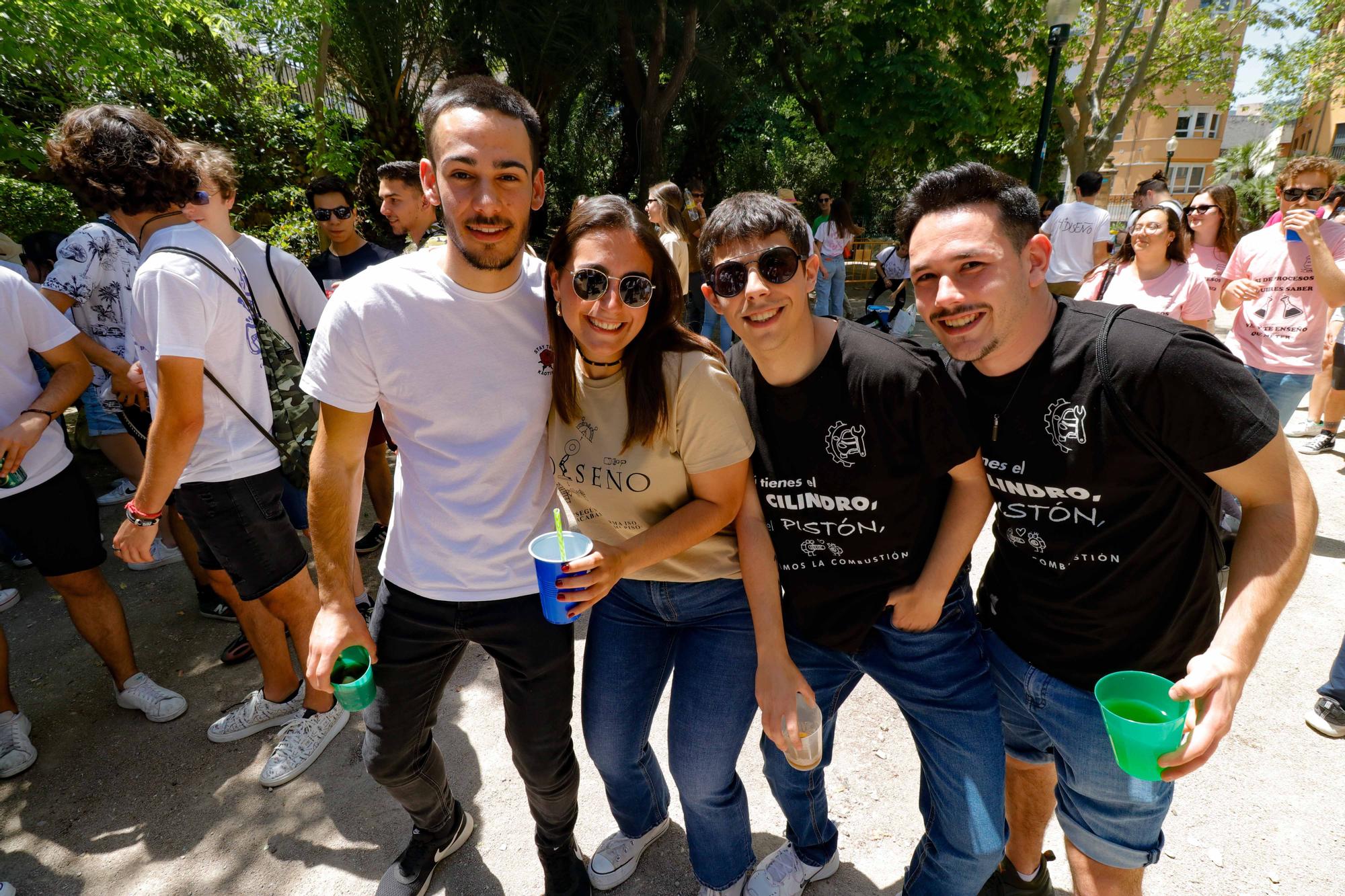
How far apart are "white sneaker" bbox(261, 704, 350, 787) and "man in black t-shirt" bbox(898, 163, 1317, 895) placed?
9.10 ft

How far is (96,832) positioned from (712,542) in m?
2.69

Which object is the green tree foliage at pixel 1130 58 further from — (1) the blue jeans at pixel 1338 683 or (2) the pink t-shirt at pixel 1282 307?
(1) the blue jeans at pixel 1338 683

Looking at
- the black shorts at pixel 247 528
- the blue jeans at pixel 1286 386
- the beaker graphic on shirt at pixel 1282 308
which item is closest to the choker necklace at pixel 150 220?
the black shorts at pixel 247 528

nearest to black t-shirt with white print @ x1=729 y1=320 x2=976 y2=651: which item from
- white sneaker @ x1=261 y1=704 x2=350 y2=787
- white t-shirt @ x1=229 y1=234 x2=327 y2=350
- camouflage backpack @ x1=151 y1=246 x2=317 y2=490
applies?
camouflage backpack @ x1=151 y1=246 x2=317 y2=490

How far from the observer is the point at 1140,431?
150 centimetres

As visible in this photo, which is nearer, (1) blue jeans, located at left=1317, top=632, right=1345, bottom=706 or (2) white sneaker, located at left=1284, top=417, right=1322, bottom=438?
(1) blue jeans, located at left=1317, top=632, right=1345, bottom=706

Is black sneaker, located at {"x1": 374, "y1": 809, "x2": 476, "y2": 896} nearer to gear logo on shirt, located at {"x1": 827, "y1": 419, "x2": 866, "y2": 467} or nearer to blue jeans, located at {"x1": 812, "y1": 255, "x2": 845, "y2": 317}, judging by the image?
gear logo on shirt, located at {"x1": 827, "y1": 419, "x2": 866, "y2": 467}

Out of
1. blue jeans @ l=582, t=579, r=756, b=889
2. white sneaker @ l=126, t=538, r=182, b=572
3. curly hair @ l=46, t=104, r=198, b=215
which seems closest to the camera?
blue jeans @ l=582, t=579, r=756, b=889

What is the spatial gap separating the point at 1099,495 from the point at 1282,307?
3.80 meters

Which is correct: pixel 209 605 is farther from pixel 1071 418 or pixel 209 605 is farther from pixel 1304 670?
pixel 1304 670

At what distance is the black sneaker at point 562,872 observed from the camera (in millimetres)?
2213

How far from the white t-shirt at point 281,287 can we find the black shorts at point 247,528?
2.64ft

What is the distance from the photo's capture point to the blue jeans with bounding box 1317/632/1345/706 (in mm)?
2809

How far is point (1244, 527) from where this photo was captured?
60.1 inches
